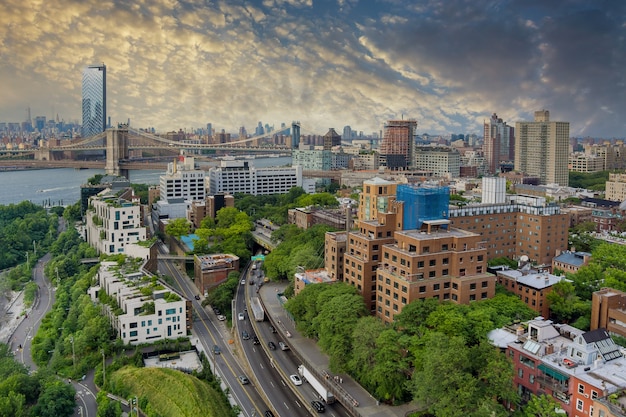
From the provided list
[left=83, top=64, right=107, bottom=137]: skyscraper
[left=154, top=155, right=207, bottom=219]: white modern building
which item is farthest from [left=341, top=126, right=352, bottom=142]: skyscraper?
[left=154, top=155, right=207, bottom=219]: white modern building

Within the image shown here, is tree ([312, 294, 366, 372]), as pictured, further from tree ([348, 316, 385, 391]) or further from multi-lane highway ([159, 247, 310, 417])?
multi-lane highway ([159, 247, 310, 417])

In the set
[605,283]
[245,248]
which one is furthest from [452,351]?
[245,248]

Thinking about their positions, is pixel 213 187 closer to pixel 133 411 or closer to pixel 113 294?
pixel 113 294

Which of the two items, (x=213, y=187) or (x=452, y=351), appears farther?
(x=213, y=187)

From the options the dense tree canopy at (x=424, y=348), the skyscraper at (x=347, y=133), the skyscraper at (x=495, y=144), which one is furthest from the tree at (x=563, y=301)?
the skyscraper at (x=347, y=133)

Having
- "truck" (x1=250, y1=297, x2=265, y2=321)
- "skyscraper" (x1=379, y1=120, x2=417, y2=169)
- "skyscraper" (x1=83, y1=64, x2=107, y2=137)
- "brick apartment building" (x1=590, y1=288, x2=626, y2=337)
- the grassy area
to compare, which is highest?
"skyscraper" (x1=83, y1=64, x2=107, y2=137)

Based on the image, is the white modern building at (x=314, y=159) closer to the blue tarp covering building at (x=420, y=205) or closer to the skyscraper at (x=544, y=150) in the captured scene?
the skyscraper at (x=544, y=150)

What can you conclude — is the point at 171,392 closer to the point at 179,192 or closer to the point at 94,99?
the point at 179,192
